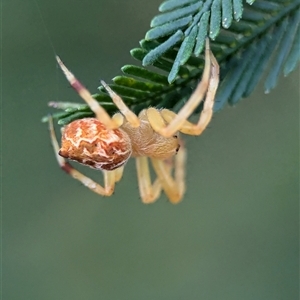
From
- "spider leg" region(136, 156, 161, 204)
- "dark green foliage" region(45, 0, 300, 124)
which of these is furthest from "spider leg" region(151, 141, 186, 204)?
"dark green foliage" region(45, 0, 300, 124)

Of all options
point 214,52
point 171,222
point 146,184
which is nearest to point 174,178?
point 146,184

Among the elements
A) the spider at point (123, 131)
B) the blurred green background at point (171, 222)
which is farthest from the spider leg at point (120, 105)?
the blurred green background at point (171, 222)

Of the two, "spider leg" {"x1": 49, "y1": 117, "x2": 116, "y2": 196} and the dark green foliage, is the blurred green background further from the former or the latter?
the dark green foliage

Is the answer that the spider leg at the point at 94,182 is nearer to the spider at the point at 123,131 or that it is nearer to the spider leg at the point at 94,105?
the spider at the point at 123,131

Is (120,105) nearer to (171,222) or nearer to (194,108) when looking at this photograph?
(194,108)

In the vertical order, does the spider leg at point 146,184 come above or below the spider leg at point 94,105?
below

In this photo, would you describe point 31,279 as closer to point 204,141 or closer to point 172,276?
point 172,276
